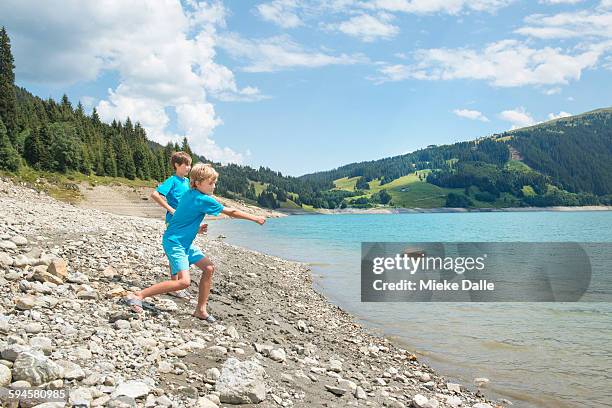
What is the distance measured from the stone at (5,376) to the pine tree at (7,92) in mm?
94925

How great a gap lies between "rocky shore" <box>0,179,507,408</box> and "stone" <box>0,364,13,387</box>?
0.01 metres

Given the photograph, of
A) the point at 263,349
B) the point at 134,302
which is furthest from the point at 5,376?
the point at 263,349

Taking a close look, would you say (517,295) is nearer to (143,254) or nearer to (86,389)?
(143,254)

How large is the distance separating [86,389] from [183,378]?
57.0 inches

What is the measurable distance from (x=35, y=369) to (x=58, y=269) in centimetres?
498

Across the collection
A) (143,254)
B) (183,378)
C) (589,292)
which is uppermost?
(143,254)

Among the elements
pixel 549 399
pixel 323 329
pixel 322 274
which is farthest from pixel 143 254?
pixel 322 274

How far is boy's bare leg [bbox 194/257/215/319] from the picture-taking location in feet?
30.1

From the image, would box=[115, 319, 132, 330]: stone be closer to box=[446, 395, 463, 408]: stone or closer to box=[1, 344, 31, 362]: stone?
box=[1, 344, 31, 362]: stone

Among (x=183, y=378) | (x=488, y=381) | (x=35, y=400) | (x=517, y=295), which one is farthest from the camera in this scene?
(x=517, y=295)

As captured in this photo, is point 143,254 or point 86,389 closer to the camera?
point 86,389

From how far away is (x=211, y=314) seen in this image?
10148 millimetres

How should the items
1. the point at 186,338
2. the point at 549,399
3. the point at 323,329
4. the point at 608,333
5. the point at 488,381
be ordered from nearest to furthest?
the point at 186,338 → the point at 549,399 → the point at 488,381 → the point at 323,329 → the point at 608,333

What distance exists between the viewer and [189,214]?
879 cm
